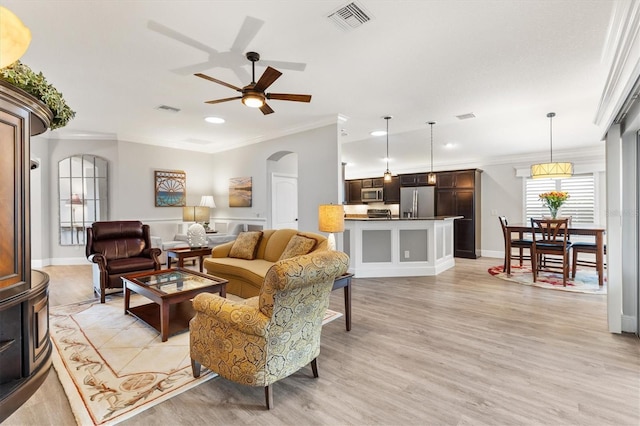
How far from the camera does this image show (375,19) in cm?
252

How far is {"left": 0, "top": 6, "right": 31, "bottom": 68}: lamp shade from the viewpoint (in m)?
0.99

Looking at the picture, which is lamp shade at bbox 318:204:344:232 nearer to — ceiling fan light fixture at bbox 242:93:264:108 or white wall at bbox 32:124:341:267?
ceiling fan light fixture at bbox 242:93:264:108

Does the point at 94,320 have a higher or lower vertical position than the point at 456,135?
lower

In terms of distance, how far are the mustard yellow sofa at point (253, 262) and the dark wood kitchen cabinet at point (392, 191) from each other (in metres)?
4.87

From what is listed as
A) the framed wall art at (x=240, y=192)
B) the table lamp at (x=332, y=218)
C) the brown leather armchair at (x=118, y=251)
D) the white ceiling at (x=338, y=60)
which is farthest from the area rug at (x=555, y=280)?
the brown leather armchair at (x=118, y=251)

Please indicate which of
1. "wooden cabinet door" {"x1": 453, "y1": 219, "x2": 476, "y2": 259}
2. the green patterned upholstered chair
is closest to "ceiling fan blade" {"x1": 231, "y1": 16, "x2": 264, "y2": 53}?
the green patterned upholstered chair

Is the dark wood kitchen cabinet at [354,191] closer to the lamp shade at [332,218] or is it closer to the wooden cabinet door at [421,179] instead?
the wooden cabinet door at [421,179]

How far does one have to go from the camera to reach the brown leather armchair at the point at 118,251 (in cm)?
401

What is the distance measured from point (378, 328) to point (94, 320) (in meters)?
2.98

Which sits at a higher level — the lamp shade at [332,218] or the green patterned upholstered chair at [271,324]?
the lamp shade at [332,218]

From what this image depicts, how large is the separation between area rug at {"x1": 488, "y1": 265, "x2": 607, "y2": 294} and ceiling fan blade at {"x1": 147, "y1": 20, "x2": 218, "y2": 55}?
17.8 feet

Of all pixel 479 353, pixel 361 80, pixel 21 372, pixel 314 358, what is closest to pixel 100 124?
pixel 361 80

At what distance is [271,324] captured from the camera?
5.93 feet

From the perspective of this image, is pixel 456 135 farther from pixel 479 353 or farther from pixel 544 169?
pixel 479 353
